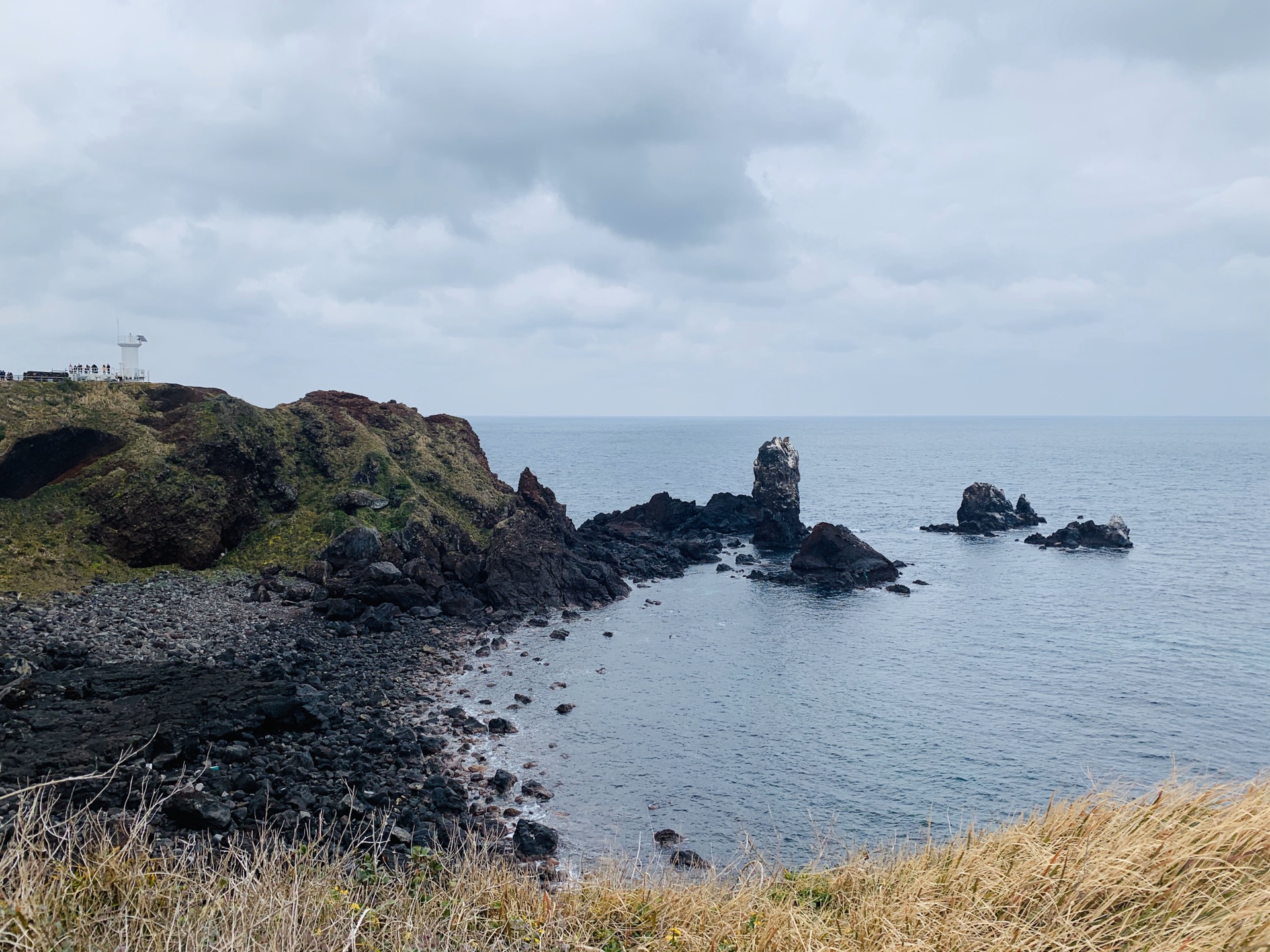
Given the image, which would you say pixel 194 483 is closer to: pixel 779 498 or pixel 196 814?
pixel 196 814

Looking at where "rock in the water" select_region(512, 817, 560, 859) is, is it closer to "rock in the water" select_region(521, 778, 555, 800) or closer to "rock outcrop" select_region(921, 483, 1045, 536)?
"rock in the water" select_region(521, 778, 555, 800)

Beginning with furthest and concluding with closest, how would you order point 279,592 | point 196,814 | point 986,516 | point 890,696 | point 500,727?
1. point 986,516
2. point 279,592
3. point 890,696
4. point 500,727
5. point 196,814

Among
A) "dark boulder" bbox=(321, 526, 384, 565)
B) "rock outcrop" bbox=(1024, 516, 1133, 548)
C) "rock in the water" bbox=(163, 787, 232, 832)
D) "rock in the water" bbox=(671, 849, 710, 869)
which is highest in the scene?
"dark boulder" bbox=(321, 526, 384, 565)

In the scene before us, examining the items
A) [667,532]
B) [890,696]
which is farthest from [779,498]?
[890,696]

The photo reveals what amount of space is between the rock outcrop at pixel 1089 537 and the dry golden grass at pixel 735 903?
68.7 metres

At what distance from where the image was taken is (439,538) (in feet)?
159

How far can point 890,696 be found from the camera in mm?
33031

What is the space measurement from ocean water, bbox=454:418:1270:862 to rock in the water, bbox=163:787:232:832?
8.54 metres

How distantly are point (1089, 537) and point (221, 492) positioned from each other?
2749 inches

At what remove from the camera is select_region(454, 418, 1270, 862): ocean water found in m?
23.2

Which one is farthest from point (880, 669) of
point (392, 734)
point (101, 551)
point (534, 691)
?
point (101, 551)

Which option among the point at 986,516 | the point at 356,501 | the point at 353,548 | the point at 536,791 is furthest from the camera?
the point at 986,516

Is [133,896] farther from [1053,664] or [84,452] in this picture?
[84,452]

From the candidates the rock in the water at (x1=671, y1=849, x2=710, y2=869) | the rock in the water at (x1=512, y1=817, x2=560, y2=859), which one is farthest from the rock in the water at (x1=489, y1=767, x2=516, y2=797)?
the rock in the water at (x1=671, y1=849, x2=710, y2=869)
